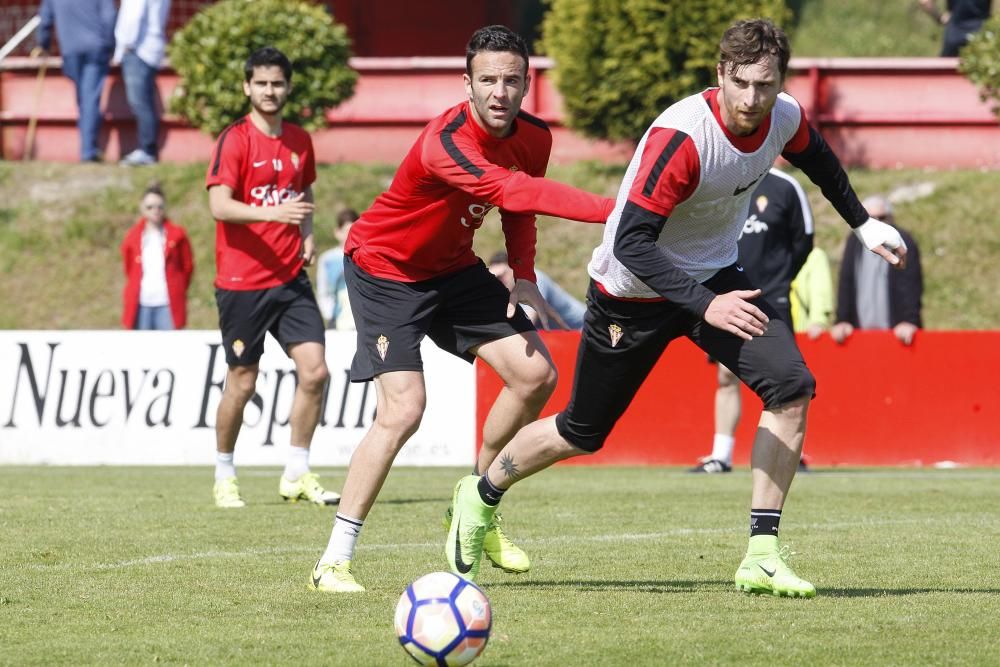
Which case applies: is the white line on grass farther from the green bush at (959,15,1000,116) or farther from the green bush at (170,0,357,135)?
the green bush at (170,0,357,135)

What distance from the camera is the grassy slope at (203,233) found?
62.6ft

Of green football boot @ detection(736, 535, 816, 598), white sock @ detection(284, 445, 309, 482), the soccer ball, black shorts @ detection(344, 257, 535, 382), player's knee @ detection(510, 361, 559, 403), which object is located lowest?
white sock @ detection(284, 445, 309, 482)

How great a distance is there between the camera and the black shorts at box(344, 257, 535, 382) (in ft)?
22.9

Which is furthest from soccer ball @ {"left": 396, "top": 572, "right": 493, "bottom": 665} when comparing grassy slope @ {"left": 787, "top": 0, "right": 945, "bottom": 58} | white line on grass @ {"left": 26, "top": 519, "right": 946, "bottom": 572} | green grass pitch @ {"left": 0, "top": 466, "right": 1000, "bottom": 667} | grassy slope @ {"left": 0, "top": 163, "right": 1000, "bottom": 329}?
grassy slope @ {"left": 787, "top": 0, "right": 945, "bottom": 58}

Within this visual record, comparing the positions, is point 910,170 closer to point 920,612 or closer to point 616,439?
point 616,439

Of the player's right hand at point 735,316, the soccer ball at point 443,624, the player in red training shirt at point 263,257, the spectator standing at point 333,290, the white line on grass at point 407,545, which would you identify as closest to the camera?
the soccer ball at point 443,624

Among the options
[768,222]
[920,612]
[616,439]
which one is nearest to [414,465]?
[616,439]

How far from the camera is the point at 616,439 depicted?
14.4 m

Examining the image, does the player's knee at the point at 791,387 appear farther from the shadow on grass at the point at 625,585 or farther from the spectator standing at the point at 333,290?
the spectator standing at the point at 333,290

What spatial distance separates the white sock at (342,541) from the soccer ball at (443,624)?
133 centimetres

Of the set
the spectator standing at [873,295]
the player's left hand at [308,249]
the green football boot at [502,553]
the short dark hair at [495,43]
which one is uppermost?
the short dark hair at [495,43]

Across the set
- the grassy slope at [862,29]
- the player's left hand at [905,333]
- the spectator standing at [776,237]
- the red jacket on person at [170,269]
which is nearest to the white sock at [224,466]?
the spectator standing at [776,237]

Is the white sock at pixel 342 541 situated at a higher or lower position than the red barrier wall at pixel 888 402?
higher

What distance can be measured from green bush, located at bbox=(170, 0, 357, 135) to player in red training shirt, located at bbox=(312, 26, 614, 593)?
1260cm
